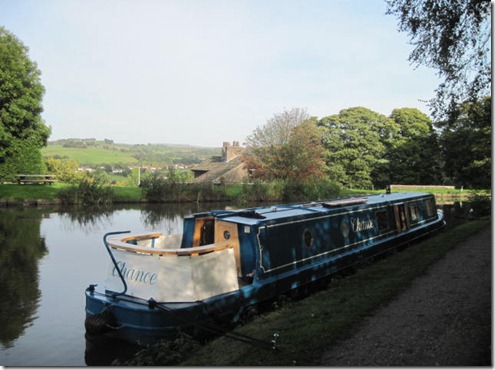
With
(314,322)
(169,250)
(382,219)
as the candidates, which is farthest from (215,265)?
(382,219)

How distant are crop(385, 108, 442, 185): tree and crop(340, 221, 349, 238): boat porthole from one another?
111 ft

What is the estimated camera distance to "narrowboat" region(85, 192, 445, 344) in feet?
22.1

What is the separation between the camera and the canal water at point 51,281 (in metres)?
6.58

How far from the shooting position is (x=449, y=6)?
7.84 meters

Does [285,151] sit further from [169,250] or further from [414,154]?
[169,250]

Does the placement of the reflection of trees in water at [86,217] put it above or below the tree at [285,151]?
below

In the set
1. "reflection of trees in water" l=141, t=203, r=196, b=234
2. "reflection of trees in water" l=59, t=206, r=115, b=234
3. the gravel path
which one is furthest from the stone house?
the gravel path

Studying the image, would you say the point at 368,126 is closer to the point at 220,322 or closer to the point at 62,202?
the point at 62,202

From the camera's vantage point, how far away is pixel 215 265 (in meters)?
7.21

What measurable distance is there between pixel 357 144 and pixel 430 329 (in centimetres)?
3998

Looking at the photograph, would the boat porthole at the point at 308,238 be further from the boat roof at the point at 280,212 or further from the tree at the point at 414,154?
the tree at the point at 414,154

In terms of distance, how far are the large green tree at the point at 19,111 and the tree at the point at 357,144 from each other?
86.0 feet

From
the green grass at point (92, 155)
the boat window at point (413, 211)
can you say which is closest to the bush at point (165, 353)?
the boat window at point (413, 211)

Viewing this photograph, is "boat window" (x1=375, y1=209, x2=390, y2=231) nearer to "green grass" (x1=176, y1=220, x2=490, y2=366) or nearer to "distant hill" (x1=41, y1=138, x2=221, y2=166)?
"green grass" (x1=176, y1=220, x2=490, y2=366)
